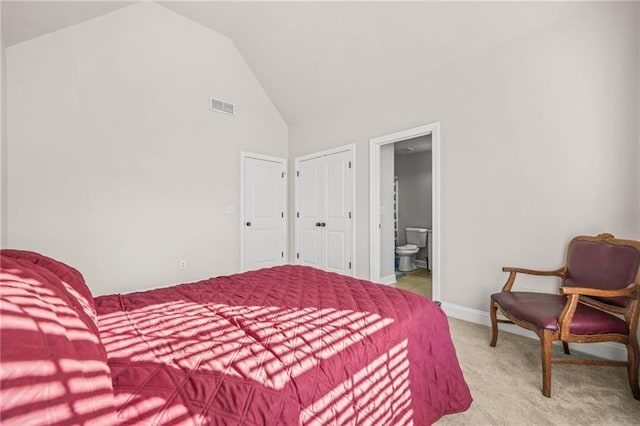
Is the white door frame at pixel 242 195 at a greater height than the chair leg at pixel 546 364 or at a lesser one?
greater

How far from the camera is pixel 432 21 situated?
2869mm

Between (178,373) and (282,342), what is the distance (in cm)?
37

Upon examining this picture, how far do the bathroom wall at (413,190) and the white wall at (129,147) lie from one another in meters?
3.53

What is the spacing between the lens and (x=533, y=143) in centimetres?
261

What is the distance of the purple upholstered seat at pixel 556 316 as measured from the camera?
1781mm

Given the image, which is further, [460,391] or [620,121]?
[620,121]

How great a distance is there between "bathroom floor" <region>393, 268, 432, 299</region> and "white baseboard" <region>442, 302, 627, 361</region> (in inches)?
28.7

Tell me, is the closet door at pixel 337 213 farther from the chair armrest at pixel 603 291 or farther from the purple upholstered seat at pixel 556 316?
the chair armrest at pixel 603 291

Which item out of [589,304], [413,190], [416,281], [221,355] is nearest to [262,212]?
[416,281]

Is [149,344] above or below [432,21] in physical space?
below

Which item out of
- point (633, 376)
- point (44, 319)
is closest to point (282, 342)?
point (44, 319)

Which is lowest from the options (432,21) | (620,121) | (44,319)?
(44,319)

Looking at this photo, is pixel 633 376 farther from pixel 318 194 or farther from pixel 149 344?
pixel 318 194

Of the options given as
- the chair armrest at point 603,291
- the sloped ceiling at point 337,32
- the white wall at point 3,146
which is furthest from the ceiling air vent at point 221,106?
the chair armrest at point 603,291
